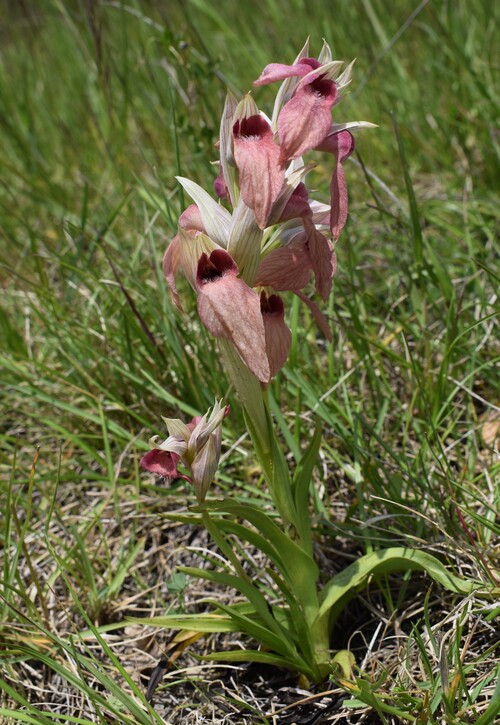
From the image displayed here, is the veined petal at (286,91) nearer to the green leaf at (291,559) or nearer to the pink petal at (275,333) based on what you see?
the pink petal at (275,333)

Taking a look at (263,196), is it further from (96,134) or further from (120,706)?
(96,134)

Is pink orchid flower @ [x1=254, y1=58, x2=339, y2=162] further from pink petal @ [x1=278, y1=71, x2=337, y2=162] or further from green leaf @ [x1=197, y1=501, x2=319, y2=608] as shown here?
green leaf @ [x1=197, y1=501, x2=319, y2=608]

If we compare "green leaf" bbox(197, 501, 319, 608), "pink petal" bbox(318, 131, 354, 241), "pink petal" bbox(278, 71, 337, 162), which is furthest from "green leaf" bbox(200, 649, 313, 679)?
"pink petal" bbox(278, 71, 337, 162)

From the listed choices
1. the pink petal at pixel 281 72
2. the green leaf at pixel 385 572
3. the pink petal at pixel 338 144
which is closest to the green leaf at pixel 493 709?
the green leaf at pixel 385 572

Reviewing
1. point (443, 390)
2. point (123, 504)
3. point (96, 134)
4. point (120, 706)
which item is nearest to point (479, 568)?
point (443, 390)

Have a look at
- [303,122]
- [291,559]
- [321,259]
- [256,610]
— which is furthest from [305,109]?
[256,610]
